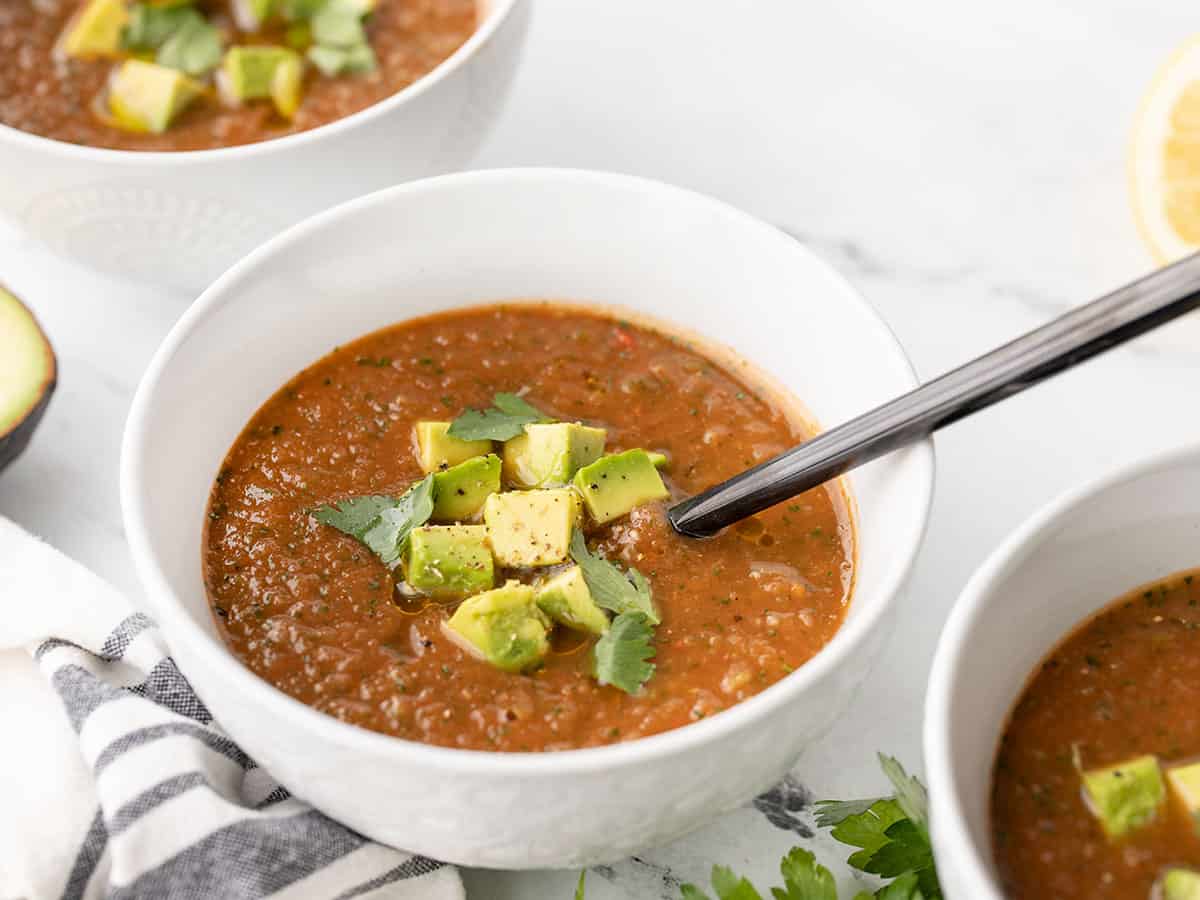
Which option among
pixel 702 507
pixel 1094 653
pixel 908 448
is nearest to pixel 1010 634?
pixel 1094 653

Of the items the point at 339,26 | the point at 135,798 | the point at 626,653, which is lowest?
the point at 135,798

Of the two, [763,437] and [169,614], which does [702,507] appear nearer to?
[763,437]

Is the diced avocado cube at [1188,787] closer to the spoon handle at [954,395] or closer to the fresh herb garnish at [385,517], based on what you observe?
the spoon handle at [954,395]

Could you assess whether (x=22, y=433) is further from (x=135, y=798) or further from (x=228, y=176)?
(x=135, y=798)

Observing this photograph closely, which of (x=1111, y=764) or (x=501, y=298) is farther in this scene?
(x=501, y=298)

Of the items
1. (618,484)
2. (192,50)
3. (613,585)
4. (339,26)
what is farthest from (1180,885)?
(192,50)
